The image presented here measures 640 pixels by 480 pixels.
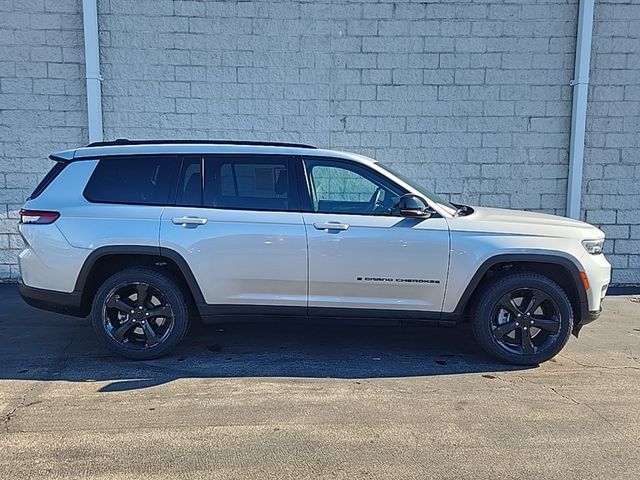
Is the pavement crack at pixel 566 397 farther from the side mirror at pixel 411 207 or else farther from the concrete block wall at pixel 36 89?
the concrete block wall at pixel 36 89

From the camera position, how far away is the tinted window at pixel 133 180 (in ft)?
16.1

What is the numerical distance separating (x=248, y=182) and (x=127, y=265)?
1355 mm

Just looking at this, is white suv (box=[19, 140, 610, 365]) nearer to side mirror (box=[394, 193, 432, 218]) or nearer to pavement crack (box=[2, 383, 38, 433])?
side mirror (box=[394, 193, 432, 218])

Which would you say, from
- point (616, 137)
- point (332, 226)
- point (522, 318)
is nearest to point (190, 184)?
point (332, 226)

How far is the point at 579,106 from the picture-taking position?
8.12 metres

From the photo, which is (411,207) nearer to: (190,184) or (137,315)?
(190,184)

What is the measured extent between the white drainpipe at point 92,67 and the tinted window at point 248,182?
3825mm

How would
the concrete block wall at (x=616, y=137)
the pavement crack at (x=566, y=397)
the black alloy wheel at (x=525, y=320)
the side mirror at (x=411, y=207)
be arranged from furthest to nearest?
the concrete block wall at (x=616, y=137)
the black alloy wheel at (x=525, y=320)
the side mirror at (x=411, y=207)
the pavement crack at (x=566, y=397)

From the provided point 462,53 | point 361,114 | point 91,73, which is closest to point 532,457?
point 361,114

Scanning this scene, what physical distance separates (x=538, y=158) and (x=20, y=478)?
773cm

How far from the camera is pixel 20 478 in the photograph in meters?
3.04

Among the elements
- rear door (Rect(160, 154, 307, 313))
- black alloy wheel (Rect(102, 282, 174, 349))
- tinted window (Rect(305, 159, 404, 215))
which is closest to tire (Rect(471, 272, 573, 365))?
tinted window (Rect(305, 159, 404, 215))

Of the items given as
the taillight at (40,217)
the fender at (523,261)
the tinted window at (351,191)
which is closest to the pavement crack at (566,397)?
the fender at (523,261)

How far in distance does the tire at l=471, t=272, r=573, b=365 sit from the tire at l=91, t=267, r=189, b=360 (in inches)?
106
